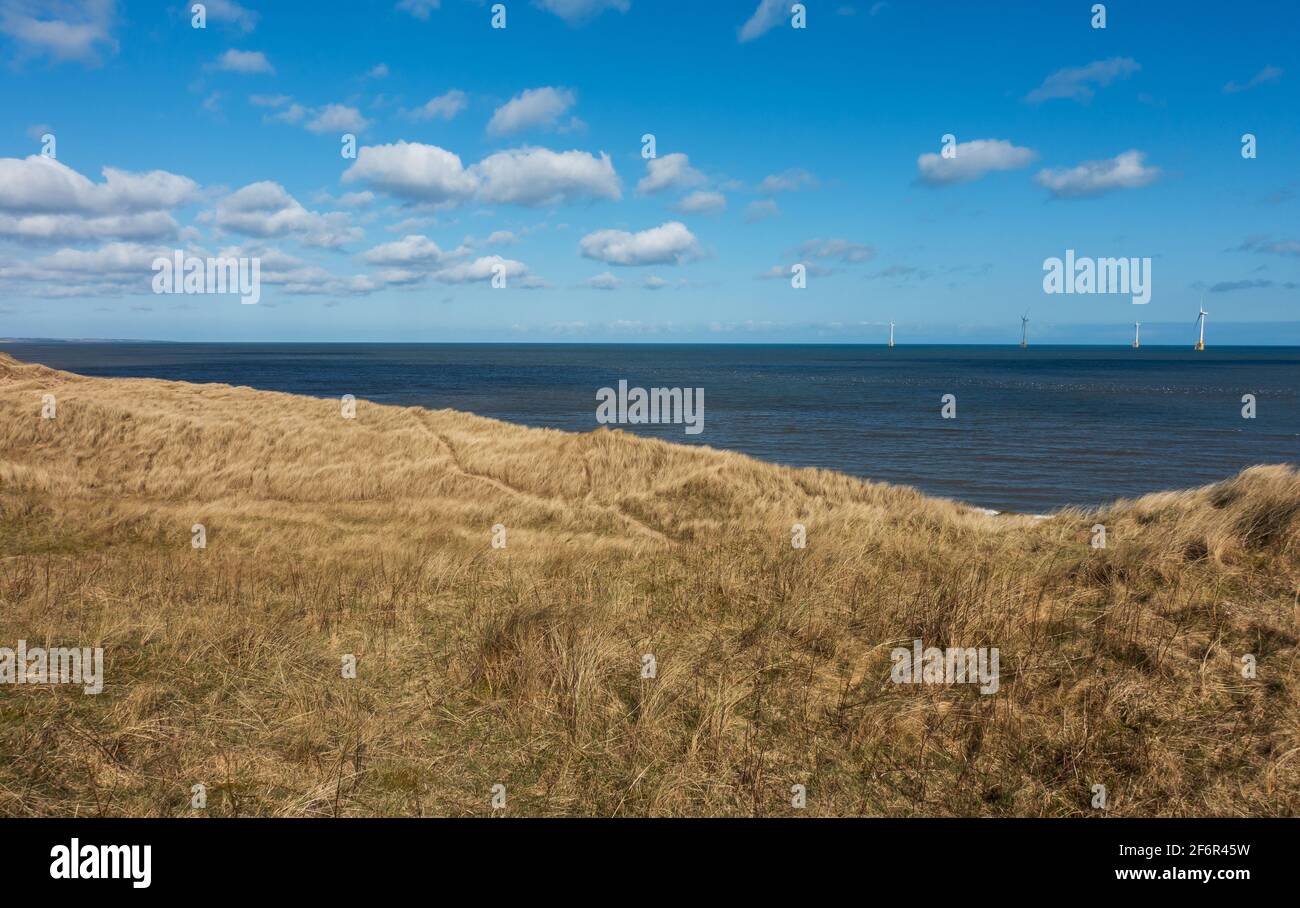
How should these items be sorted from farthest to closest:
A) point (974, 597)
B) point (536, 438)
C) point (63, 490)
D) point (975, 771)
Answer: point (536, 438) → point (63, 490) → point (974, 597) → point (975, 771)

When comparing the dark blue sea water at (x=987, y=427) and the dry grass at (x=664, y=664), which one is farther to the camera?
the dark blue sea water at (x=987, y=427)

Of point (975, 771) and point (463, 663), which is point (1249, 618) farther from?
point (463, 663)

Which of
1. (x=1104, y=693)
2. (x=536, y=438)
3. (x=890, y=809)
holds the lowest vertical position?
(x=890, y=809)

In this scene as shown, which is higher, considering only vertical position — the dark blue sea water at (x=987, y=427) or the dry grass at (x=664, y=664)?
the dark blue sea water at (x=987, y=427)

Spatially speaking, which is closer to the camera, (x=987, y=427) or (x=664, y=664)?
(x=664, y=664)

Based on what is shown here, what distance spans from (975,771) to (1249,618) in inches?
189

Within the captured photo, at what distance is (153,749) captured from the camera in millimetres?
5812

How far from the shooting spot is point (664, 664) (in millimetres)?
7461

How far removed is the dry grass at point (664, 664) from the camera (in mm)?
5445

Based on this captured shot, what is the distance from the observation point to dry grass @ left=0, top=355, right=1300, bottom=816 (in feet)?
17.9

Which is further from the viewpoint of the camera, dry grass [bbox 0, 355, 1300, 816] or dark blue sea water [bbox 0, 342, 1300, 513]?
dark blue sea water [bbox 0, 342, 1300, 513]

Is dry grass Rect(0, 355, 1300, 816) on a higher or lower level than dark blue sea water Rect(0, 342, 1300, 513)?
lower

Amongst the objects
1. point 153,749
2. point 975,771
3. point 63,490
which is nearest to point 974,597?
point 975,771

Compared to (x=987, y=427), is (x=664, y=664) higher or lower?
lower
